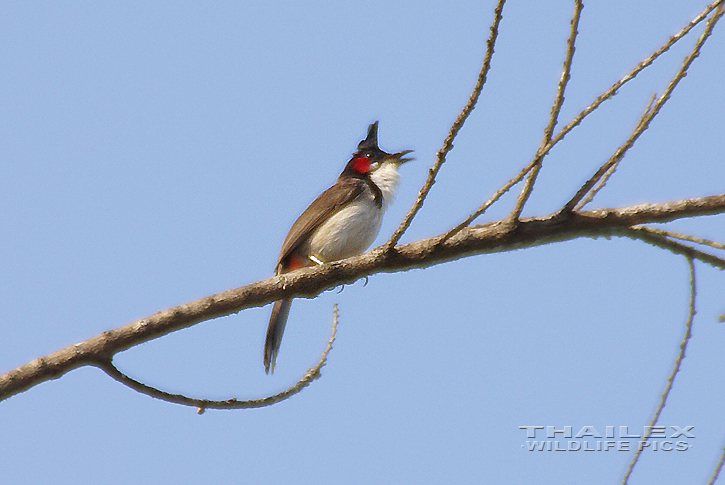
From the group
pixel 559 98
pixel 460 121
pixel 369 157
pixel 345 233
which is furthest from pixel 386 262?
pixel 369 157

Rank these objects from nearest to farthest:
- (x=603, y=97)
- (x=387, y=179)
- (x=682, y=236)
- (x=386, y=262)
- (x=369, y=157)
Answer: (x=603, y=97), (x=682, y=236), (x=386, y=262), (x=387, y=179), (x=369, y=157)

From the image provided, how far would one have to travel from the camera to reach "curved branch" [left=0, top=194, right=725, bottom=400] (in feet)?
9.16

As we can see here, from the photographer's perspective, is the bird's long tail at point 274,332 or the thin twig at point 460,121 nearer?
the thin twig at point 460,121

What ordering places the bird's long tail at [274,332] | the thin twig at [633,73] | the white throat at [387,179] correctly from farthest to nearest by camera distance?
the white throat at [387,179]
the bird's long tail at [274,332]
the thin twig at [633,73]

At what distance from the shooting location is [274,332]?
6152 millimetres

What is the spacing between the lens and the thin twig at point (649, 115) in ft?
8.09

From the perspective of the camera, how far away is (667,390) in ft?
9.53

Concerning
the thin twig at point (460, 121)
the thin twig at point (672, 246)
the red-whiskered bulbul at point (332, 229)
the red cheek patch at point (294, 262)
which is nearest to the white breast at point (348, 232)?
the red-whiskered bulbul at point (332, 229)

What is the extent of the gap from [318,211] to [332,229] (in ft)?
0.82

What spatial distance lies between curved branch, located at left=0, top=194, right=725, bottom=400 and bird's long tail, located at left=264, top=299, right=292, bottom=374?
2.95 meters

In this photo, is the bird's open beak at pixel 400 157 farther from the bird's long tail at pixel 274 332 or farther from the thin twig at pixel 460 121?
the thin twig at pixel 460 121

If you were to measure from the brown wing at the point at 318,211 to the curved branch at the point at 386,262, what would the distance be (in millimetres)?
3016

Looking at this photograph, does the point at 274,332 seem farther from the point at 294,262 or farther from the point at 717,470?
the point at 717,470

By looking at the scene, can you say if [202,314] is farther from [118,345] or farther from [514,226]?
[514,226]
